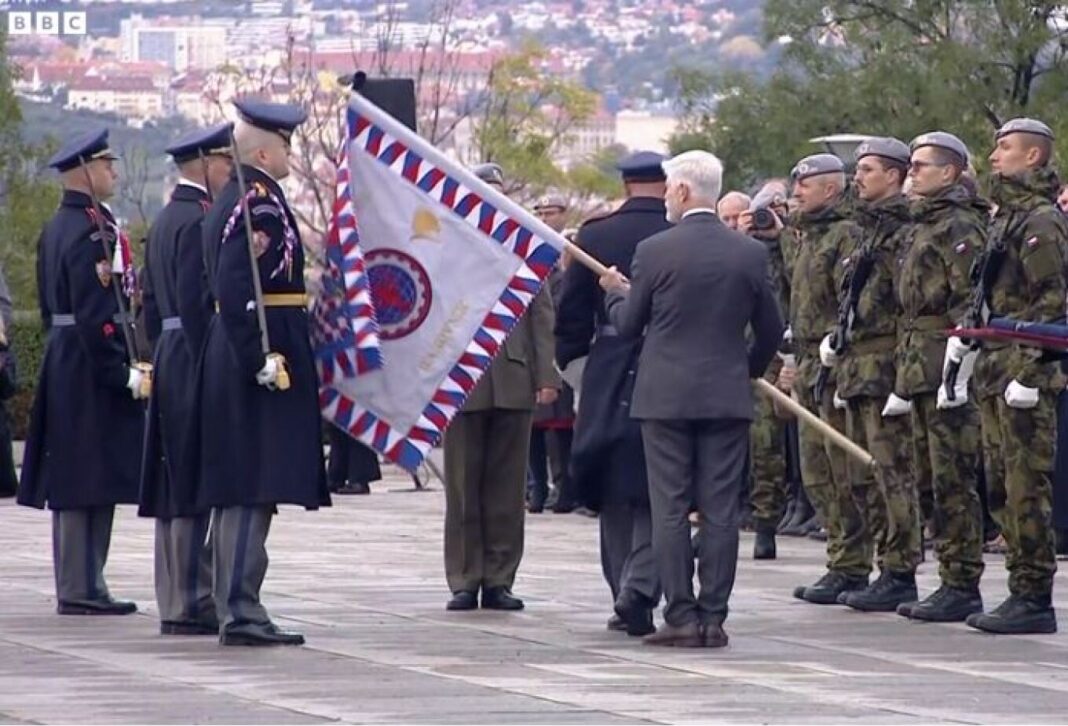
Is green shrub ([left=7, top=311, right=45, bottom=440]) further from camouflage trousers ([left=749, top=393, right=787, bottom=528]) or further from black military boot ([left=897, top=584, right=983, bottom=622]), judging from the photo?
black military boot ([left=897, top=584, right=983, bottom=622])

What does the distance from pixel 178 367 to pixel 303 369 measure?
2.33 feet

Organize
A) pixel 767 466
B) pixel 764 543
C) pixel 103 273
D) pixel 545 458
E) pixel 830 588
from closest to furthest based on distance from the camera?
pixel 103 273 < pixel 830 588 < pixel 764 543 < pixel 767 466 < pixel 545 458

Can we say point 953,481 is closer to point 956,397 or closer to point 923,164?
point 956,397

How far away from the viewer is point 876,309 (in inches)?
503

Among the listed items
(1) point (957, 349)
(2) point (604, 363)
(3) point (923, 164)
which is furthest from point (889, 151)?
(2) point (604, 363)

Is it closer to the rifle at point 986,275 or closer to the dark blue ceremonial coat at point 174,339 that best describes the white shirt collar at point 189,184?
the dark blue ceremonial coat at point 174,339

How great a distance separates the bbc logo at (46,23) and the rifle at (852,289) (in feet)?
92.8

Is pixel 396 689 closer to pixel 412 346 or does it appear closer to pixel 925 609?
pixel 412 346

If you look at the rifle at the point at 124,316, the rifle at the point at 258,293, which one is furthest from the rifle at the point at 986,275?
the rifle at the point at 124,316

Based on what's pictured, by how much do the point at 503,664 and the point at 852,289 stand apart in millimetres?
3152

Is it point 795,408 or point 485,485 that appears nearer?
point 795,408

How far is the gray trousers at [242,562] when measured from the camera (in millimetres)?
10922

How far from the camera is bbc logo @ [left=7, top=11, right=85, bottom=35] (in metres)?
45.2

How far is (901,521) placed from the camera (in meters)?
12.6
